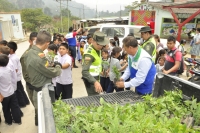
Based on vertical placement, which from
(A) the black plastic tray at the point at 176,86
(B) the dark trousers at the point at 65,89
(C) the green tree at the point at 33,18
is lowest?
(B) the dark trousers at the point at 65,89

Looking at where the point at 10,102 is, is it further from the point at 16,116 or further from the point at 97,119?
the point at 97,119

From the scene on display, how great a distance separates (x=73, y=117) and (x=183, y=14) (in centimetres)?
1857

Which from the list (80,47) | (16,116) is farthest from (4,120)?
(80,47)

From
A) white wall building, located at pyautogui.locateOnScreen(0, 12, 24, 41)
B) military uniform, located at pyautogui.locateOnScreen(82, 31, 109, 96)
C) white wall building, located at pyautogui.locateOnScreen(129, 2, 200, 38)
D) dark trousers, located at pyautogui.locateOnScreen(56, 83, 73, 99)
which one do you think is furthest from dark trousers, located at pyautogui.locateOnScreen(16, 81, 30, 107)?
white wall building, located at pyautogui.locateOnScreen(0, 12, 24, 41)

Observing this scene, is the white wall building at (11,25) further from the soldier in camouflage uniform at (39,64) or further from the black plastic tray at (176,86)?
the black plastic tray at (176,86)

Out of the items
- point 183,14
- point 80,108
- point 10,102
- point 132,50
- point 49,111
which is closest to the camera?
point 49,111

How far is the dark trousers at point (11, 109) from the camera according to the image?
325cm

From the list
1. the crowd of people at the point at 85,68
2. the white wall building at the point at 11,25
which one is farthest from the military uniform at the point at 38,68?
the white wall building at the point at 11,25

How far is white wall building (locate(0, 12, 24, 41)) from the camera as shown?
746 inches

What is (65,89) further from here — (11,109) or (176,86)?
(176,86)

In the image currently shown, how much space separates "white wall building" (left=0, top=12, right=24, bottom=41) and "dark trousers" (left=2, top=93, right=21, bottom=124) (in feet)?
56.9

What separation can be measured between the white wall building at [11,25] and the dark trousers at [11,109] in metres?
17.3

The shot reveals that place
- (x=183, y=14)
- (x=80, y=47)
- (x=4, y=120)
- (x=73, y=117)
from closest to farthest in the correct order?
(x=73, y=117) → (x=4, y=120) → (x=80, y=47) → (x=183, y=14)

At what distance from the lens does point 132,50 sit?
2469mm
